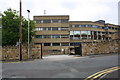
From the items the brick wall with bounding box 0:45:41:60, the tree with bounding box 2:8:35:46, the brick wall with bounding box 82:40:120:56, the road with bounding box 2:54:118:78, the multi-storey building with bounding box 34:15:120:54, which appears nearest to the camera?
the road with bounding box 2:54:118:78

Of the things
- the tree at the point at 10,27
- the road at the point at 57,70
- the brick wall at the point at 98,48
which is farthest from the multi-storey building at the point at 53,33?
the road at the point at 57,70

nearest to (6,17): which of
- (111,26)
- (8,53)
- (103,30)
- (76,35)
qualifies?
(8,53)

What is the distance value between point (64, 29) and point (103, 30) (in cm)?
2602

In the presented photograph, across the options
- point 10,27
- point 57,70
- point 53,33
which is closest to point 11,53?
point 57,70

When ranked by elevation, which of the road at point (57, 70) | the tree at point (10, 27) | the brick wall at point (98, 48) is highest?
the tree at point (10, 27)

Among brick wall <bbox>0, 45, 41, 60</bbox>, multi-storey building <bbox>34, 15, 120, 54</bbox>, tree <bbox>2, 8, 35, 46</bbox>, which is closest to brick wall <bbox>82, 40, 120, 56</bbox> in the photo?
brick wall <bbox>0, 45, 41, 60</bbox>

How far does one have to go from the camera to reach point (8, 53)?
16375 millimetres

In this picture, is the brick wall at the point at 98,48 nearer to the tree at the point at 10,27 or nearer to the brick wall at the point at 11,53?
the brick wall at the point at 11,53

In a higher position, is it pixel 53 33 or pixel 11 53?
pixel 53 33

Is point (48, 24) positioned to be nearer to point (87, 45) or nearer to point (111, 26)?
point (87, 45)

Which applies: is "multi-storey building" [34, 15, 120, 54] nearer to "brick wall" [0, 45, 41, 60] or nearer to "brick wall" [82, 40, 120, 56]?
"brick wall" [82, 40, 120, 56]

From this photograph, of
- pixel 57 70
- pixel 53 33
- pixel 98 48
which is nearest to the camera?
pixel 57 70

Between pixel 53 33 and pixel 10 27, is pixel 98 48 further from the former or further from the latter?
pixel 53 33

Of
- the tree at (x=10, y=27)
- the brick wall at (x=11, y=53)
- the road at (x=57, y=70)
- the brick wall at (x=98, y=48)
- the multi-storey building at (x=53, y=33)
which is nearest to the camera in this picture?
the road at (x=57, y=70)
